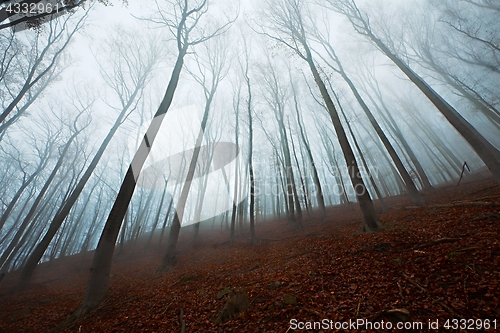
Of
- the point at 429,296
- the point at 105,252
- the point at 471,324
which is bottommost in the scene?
the point at 471,324

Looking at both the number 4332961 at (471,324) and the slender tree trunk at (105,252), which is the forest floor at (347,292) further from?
the slender tree trunk at (105,252)

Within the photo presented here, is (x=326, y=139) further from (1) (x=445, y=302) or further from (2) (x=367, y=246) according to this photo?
(1) (x=445, y=302)

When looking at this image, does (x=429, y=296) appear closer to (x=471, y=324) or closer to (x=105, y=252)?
(x=471, y=324)

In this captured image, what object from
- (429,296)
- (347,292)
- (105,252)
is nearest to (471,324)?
(429,296)

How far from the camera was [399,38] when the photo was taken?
15266 millimetres

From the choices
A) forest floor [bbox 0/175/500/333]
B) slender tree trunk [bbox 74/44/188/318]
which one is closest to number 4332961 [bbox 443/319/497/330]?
forest floor [bbox 0/175/500/333]

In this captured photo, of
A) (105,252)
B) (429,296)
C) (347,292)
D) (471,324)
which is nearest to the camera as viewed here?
(471,324)

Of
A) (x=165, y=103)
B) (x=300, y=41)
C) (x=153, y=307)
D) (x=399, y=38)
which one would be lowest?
(x=153, y=307)

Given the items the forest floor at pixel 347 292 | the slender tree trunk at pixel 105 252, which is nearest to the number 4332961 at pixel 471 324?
the forest floor at pixel 347 292

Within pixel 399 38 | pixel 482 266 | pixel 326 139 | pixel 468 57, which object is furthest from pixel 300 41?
pixel 468 57

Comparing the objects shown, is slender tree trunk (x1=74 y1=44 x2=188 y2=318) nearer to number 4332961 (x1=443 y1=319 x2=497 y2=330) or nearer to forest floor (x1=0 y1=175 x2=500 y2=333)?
forest floor (x1=0 y1=175 x2=500 y2=333)

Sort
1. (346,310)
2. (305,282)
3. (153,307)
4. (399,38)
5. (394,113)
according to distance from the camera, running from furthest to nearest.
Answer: (394,113), (399,38), (153,307), (305,282), (346,310)

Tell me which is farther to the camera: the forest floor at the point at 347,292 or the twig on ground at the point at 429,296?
the forest floor at the point at 347,292

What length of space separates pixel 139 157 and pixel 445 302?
293 inches
